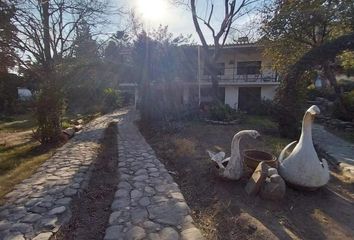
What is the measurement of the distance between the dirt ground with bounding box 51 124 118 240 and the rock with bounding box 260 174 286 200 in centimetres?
251

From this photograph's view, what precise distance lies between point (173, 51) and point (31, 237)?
48.9 ft

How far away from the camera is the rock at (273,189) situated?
13.5 feet

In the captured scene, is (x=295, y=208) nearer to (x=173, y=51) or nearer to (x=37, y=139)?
(x=37, y=139)

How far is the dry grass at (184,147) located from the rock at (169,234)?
11.2 ft

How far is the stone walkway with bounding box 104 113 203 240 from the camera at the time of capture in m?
3.38

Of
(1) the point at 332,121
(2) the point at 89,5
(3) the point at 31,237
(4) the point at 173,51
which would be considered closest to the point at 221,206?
(3) the point at 31,237

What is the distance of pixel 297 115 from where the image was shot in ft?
28.6

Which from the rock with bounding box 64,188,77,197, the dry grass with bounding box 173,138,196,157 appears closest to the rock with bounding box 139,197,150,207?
the rock with bounding box 64,188,77,197

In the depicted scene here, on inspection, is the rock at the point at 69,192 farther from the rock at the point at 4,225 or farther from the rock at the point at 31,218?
A: the rock at the point at 4,225

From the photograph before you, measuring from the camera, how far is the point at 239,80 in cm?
2031

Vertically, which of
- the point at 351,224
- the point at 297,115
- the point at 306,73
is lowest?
the point at 351,224

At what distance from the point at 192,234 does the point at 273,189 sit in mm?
1589

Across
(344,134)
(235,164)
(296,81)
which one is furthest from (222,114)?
(235,164)

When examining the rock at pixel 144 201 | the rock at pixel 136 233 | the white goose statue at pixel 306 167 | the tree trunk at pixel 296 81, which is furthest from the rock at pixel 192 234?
the tree trunk at pixel 296 81
